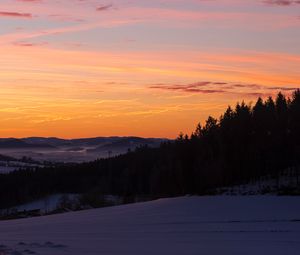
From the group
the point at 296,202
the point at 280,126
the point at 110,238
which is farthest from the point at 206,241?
the point at 280,126

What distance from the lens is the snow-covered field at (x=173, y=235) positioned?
62.1 ft

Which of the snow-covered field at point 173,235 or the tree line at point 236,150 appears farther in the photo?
the tree line at point 236,150

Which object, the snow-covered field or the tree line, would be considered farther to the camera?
the tree line

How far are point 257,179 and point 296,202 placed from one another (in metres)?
38.6

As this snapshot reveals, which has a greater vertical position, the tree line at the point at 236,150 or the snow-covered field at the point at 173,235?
the tree line at the point at 236,150

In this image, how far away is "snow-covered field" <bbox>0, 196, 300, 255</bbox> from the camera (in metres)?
18.9

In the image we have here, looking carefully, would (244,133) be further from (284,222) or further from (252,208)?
(284,222)

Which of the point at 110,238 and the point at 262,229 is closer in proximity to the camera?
the point at 110,238

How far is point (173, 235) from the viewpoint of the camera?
23531 millimetres

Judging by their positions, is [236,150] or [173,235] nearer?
[173,235]

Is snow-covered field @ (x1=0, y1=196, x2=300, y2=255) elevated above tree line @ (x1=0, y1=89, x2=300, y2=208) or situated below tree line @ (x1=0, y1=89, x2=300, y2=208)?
below

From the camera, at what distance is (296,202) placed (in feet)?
141

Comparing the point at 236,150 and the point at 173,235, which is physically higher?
the point at 236,150

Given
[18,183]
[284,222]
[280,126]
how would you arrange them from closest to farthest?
[284,222] → [280,126] → [18,183]
